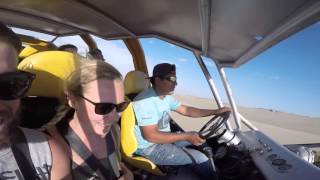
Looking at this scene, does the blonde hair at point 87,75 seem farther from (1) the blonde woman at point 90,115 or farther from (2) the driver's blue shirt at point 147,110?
(2) the driver's blue shirt at point 147,110

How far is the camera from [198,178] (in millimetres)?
3094

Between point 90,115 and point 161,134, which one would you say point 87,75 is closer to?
point 90,115

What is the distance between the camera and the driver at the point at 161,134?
3.05 metres

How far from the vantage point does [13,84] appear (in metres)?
1.22

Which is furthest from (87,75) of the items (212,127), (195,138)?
(212,127)

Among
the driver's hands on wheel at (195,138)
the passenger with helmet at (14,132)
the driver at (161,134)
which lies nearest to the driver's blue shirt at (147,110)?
the driver at (161,134)

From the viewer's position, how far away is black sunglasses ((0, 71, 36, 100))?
120cm

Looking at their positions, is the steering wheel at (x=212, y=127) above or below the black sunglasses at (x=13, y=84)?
below

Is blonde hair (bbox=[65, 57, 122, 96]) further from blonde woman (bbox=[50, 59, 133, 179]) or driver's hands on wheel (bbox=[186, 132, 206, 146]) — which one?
driver's hands on wheel (bbox=[186, 132, 206, 146])

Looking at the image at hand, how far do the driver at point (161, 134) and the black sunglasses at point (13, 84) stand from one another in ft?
6.20

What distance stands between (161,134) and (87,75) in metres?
1.51

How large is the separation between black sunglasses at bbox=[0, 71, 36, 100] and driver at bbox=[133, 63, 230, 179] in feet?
6.20

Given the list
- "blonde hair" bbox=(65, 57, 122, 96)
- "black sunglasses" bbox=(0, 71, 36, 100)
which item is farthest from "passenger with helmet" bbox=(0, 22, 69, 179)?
"blonde hair" bbox=(65, 57, 122, 96)

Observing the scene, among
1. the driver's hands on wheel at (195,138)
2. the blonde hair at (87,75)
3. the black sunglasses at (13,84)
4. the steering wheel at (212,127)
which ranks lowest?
the driver's hands on wheel at (195,138)
